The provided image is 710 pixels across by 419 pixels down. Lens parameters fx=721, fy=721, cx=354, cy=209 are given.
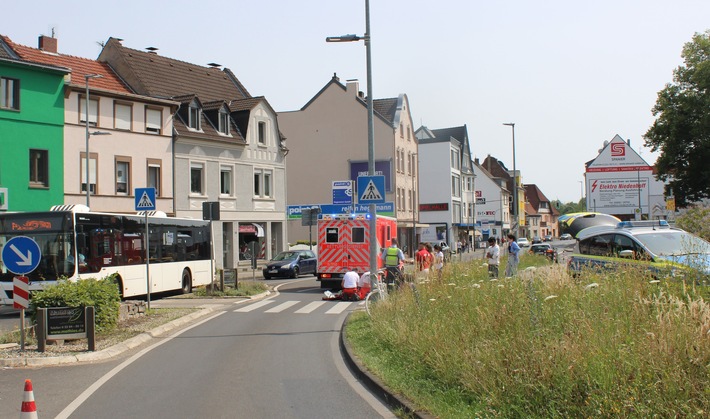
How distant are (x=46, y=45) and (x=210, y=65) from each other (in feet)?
46.4

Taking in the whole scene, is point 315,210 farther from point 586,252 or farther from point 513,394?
point 513,394

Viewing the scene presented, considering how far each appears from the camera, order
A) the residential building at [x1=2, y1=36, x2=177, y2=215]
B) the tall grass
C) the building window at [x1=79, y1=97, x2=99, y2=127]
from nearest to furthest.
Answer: the tall grass, the residential building at [x1=2, y1=36, x2=177, y2=215], the building window at [x1=79, y1=97, x2=99, y2=127]

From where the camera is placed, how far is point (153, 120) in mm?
39531

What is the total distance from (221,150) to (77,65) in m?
9.39

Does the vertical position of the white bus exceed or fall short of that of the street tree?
it falls short

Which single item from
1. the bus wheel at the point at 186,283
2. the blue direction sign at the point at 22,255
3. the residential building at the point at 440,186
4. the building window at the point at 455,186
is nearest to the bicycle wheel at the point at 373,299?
the blue direction sign at the point at 22,255

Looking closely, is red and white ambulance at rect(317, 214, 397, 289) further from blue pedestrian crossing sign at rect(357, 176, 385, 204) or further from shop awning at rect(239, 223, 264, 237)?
shop awning at rect(239, 223, 264, 237)

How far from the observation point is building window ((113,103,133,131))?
37.4 metres

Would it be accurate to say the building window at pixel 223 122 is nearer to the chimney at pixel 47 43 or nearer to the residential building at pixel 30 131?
the chimney at pixel 47 43

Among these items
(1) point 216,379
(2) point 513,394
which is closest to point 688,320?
(2) point 513,394

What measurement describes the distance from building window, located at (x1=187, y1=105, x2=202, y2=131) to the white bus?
16.0 m

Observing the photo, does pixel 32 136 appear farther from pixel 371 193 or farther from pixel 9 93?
pixel 371 193

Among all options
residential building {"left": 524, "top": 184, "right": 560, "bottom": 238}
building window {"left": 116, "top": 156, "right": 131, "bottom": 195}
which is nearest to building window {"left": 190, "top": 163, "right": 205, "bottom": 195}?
building window {"left": 116, "top": 156, "right": 131, "bottom": 195}

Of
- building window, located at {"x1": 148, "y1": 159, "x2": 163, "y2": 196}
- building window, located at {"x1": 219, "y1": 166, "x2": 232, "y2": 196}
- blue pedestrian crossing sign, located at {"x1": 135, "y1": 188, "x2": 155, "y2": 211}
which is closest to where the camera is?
blue pedestrian crossing sign, located at {"x1": 135, "y1": 188, "x2": 155, "y2": 211}
